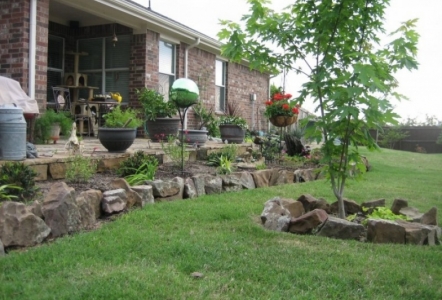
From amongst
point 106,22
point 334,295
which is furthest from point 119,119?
point 106,22

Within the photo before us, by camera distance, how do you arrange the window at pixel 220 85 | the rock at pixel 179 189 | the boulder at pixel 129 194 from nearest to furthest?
the boulder at pixel 129 194
the rock at pixel 179 189
the window at pixel 220 85

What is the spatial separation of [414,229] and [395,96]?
1076 mm

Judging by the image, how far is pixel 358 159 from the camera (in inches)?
163

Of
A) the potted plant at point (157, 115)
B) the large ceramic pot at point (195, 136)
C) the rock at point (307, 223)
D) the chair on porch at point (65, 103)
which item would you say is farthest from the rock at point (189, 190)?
the chair on porch at point (65, 103)

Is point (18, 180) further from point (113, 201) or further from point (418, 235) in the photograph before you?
point (418, 235)

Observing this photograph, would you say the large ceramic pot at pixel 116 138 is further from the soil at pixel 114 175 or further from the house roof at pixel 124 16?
the house roof at pixel 124 16

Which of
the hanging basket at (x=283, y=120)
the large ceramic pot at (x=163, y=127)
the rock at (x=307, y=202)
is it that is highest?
the hanging basket at (x=283, y=120)

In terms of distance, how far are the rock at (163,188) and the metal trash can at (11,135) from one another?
4.37ft

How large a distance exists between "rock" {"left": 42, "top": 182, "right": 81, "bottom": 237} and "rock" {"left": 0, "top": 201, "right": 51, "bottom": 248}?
131mm

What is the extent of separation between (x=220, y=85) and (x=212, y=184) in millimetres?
9483

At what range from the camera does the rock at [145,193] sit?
4.56m

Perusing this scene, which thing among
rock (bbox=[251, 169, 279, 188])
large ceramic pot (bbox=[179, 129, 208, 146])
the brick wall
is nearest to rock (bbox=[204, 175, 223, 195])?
rock (bbox=[251, 169, 279, 188])

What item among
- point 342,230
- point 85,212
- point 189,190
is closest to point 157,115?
point 189,190

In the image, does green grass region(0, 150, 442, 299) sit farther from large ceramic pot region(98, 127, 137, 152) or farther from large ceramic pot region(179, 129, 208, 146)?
large ceramic pot region(179, 129, 208, 146)
